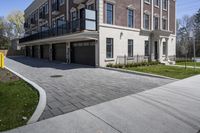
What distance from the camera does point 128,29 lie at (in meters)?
19.4

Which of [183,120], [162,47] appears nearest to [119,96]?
[183,120]

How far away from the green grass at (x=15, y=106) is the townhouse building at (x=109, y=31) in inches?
369

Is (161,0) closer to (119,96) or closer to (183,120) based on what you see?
(119,96)

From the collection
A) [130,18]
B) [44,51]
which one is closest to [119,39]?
[130,18]

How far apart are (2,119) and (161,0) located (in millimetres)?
24808

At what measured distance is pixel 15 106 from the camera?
5484mm

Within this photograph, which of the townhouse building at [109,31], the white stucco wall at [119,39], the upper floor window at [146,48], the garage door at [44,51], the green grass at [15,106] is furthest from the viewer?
the garage door at [44,51]

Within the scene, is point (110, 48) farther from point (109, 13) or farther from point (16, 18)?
point (16, 18)

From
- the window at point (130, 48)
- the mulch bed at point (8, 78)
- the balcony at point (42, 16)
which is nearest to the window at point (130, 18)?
the window at point (130, 48)

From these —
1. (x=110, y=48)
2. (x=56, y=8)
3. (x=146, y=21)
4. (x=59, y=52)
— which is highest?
(x=56, y=8)

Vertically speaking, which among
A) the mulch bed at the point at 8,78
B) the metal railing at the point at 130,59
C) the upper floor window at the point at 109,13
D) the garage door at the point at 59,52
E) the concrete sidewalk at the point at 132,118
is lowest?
the concrete sidewalk at the point at 132,118

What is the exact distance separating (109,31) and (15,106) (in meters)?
13.1

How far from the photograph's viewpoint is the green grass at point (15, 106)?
4418mm

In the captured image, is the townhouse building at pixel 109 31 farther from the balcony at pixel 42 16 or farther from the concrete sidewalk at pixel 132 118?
the concrete sidewalk at pixel 132 118
